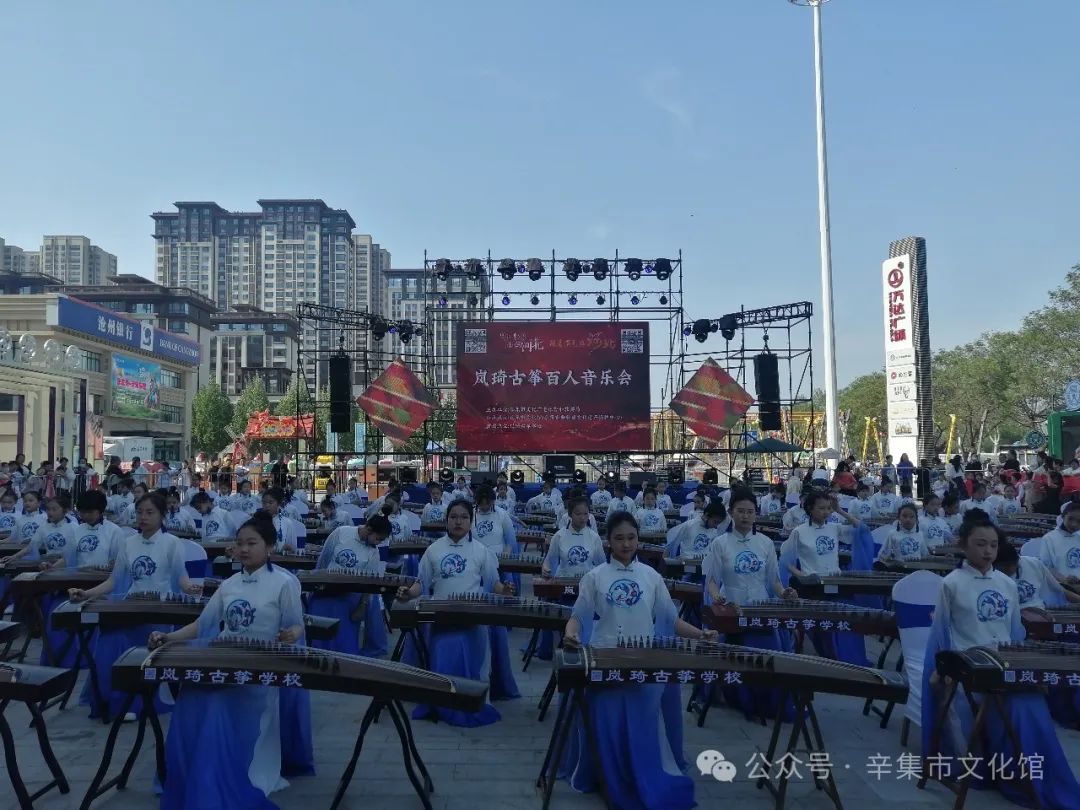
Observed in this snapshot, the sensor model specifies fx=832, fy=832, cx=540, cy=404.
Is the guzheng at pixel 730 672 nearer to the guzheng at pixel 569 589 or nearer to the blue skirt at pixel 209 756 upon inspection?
the blue skirt at pixel 209 756

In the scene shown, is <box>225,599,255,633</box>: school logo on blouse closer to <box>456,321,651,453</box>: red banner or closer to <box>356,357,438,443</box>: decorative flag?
<box>456,321,651,453</box>: red banner

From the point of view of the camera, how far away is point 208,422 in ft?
163

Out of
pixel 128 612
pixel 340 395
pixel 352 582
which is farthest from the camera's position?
pixel 340 395

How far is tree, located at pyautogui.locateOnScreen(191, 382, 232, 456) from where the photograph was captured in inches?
1954

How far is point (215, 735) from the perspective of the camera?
4109mm

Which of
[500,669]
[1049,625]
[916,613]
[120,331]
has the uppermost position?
[120,331]

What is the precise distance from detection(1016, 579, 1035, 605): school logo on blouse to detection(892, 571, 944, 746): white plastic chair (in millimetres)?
864

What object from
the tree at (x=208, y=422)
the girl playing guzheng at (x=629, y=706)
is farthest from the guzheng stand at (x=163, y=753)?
the tree at (x=208, y=422)

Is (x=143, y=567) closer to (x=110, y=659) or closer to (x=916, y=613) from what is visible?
(x=110, y=659)

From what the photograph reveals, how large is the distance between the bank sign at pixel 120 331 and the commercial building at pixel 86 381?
49 millimetres

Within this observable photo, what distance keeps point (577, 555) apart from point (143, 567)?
3.41m

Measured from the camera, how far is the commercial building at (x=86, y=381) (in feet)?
84.5

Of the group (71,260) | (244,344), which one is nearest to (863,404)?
(244,344)

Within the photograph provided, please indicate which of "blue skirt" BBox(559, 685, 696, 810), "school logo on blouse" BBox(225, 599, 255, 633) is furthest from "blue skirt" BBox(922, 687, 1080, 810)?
"school logo on blouse" BBox(225, 599, 255, 633)
